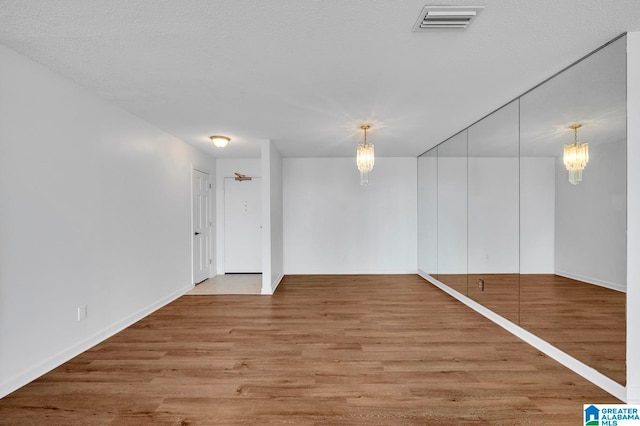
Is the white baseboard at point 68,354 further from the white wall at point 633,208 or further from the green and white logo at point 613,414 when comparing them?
the white wall at point 633,208

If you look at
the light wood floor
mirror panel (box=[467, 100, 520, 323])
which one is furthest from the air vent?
the light wood floor

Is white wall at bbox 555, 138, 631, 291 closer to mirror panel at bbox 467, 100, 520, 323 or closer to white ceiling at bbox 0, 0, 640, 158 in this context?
mirror panel at bbox 467, 100, 520, 323

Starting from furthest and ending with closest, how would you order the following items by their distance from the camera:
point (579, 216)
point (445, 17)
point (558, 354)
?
point (558, 354) < point (579, 216) < point (445, 17)

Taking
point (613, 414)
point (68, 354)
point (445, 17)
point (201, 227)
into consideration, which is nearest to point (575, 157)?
point (445, 17)

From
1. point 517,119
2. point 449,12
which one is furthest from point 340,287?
point 449,12

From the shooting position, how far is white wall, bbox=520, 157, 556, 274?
282cm

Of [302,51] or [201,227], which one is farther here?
[201,227]

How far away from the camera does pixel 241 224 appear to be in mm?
6492

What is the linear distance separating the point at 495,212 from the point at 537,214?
0.70 m

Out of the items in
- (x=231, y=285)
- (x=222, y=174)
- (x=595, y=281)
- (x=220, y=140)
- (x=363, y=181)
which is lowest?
(x=231, y=285)

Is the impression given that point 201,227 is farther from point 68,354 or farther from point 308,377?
point 308,377

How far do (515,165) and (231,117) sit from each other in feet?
10.9

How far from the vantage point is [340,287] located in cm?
546

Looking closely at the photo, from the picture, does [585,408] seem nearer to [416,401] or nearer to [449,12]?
[416,401]
